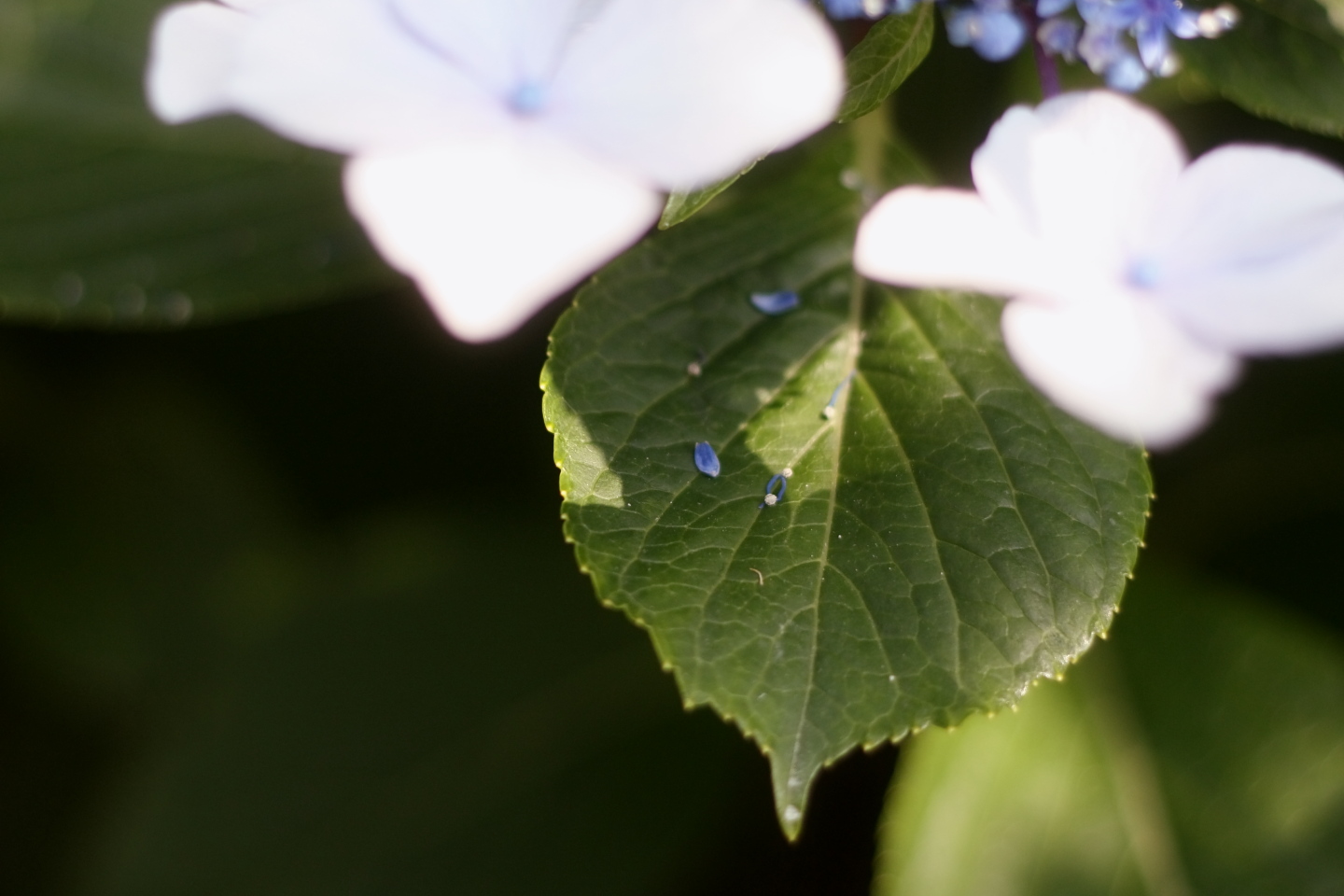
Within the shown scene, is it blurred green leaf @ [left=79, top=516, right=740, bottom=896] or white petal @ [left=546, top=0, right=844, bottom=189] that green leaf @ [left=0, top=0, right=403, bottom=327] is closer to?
blurred green leaf @ [left=79, top=516, right=740, bottom=896]

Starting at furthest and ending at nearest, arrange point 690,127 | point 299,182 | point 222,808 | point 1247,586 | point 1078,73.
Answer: point 1247,586, point 222,808, point 299,182, point 1078,73, point 690,127

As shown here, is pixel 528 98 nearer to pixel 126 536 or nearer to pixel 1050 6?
pixel 1050 6

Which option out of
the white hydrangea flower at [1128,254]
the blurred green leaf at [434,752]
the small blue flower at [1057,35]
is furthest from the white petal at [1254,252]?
the blurred green leaf at [434,752]

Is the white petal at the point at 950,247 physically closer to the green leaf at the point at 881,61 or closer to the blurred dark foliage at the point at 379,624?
the green leaf at the point at 881,61

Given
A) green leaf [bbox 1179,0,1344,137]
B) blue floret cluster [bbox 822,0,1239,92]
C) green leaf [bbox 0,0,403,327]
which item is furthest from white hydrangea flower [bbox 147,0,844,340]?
green leaf [bbox 0,0,403,327]

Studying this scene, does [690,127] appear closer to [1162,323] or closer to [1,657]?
[1162,323]

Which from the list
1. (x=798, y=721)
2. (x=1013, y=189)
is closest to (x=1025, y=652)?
(x=798, y=721)
